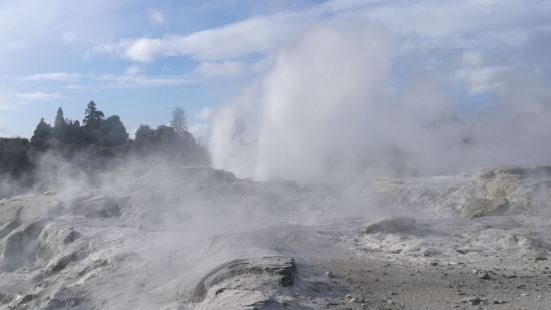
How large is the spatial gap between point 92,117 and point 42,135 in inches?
227

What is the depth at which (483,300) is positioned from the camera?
6164 mm

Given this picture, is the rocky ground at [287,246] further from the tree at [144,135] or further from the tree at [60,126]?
the tree at [60,126]

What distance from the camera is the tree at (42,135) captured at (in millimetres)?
29250

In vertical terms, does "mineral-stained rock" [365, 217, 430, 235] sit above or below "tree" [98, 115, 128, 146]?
below

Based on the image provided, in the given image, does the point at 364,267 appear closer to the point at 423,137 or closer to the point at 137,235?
the point at 137,235

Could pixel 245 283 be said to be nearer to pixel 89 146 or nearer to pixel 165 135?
pixel 89 146

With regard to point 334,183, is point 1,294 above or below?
below

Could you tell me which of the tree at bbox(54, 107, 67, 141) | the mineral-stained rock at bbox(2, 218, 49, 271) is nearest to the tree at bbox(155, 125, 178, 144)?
the tree at bbox(54, 107, 67, 141)

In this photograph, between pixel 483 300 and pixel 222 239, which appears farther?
pixel 222 239

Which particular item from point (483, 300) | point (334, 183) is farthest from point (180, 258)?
point (334, 183)

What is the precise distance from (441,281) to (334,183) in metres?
9.40

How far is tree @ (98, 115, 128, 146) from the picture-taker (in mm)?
33781

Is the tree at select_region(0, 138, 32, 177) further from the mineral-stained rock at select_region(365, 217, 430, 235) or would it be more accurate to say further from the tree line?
the mineral-stained rock at select_region(365, 217, 430, 235)

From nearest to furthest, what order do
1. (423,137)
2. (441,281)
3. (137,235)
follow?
(441,281), (137,235), (423,137)
